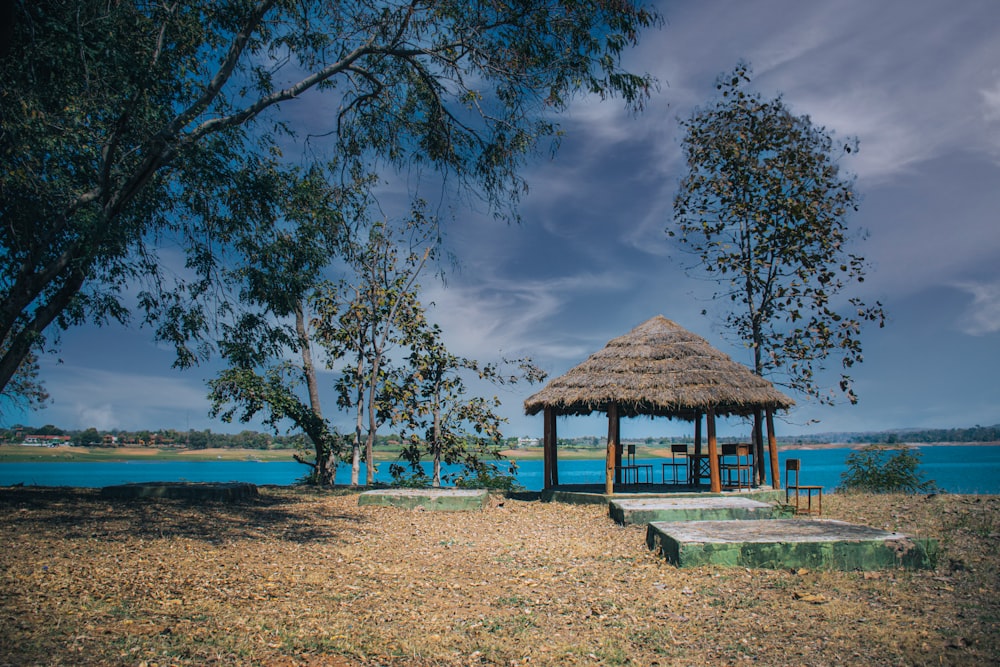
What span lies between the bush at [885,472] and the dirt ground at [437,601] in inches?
306

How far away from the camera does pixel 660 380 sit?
1330cm

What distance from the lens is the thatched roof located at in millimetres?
12852

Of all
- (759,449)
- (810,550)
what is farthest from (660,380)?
(810,550)

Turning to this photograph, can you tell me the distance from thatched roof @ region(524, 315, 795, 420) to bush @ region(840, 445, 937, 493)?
184 inches

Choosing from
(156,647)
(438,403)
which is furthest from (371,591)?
(438,403)

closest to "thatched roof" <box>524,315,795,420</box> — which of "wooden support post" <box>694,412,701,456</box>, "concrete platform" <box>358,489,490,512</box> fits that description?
"wooden support post" <box>694,412,701,456</box>

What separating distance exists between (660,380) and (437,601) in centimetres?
831

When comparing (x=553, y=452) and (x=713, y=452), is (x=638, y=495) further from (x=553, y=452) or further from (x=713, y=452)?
(x=553, y=452)

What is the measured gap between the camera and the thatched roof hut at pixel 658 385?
12898 millimetres

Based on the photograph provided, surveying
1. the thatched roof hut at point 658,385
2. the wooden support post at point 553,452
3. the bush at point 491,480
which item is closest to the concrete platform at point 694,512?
the thatched roof hut at point 658,385

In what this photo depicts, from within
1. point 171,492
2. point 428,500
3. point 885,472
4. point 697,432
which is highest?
point 697,432

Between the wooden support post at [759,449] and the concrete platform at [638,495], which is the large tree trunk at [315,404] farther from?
the wooden support post at [759,449]

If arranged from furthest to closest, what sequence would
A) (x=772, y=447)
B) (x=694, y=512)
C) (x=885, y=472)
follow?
1. (x=885, y=472)
2. (x=772, y=447)
3. (x=694, y=512)

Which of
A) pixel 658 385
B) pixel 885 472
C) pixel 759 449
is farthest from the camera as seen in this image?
pixel 885 472
